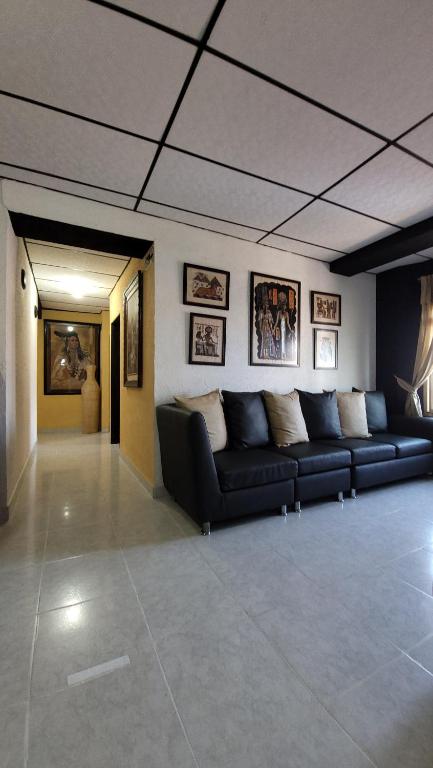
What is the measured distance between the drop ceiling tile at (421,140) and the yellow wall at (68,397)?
5748 mm

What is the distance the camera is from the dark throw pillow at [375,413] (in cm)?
376

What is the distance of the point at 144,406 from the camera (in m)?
3.33

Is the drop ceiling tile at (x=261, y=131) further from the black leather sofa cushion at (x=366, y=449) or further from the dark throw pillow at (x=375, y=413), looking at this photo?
the dark throw pillow at (x=375, y=413)

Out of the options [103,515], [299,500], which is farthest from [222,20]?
[103,515]

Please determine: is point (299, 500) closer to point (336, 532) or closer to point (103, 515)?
point (336, 532)

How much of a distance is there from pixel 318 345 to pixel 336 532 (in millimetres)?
2307

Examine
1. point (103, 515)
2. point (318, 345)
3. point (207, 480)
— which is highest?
point (318, 345)

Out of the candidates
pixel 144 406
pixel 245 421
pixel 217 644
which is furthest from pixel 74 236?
pixel 217 644

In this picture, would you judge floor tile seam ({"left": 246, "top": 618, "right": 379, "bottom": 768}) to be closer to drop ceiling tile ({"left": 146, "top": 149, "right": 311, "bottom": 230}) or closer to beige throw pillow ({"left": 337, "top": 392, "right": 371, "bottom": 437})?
beige throw pillow ({"left": 337, "top": 392, "right": 371, "bottom": 437})

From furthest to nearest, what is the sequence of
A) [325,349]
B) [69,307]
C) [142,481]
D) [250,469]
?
[69,307] < [325,349] < [142,481] < [250,469]

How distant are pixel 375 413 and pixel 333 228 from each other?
215 cm

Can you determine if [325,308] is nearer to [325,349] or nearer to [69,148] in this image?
[325,349]

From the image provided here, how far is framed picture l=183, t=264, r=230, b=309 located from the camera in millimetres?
3090

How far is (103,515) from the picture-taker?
258 cm
